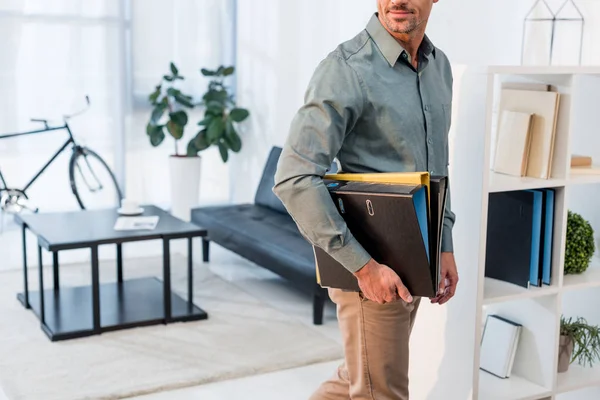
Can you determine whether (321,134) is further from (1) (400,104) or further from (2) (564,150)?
(2) (564,150)

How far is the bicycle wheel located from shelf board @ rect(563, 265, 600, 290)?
12.9 ft

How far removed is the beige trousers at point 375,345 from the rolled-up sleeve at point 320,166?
0.64 feet

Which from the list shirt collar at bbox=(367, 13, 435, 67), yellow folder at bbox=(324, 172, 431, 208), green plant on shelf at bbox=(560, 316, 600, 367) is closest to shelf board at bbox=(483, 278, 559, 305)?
green plant on shelf at bbox=(560, 316, 600, 367)

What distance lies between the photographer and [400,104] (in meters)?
2.05

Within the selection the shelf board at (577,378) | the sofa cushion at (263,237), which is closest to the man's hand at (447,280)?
the shelf board at (577,378)

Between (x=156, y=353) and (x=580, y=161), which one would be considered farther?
(x=156, y=353)

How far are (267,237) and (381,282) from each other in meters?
2.67

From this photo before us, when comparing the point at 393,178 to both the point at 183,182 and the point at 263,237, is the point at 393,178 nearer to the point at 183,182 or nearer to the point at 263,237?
the point at 263,237

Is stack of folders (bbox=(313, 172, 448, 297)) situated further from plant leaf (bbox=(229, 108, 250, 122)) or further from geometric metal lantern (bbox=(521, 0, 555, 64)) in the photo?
plant leaf (bbox=(229, 108, 250, 122))

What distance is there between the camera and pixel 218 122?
6.35 metres

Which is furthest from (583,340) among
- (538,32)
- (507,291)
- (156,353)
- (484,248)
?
(156,353)

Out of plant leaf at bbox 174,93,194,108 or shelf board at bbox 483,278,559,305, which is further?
plant leaf at bbox 174,93,194,108

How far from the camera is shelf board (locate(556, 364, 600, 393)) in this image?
280 cm

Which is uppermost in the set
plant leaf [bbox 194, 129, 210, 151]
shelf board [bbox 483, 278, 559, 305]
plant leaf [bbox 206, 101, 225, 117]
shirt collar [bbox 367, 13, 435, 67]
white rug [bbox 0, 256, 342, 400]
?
shirt collar [bbox 367, 13, 435, 67]
